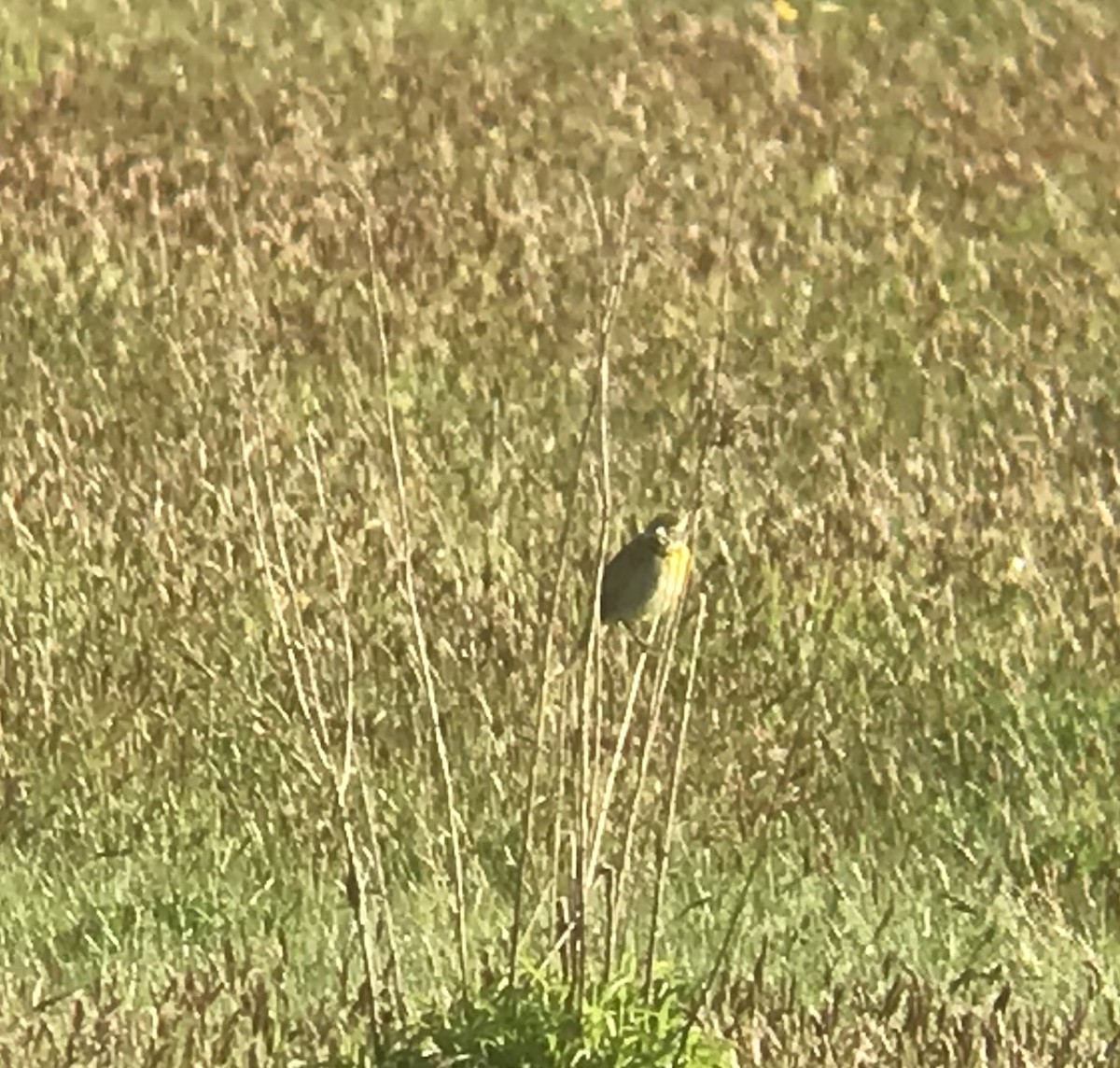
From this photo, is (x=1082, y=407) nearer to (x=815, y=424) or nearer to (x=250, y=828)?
(x=815, y=424)

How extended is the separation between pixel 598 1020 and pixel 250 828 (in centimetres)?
183

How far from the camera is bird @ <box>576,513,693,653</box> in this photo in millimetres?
4762

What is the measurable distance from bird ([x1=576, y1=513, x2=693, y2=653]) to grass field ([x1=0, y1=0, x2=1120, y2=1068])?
0.07 metres

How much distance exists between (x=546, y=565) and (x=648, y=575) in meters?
2.22

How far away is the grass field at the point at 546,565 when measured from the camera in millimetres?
4434

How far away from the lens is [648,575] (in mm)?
4816

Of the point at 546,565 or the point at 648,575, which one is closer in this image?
the point at 648,575

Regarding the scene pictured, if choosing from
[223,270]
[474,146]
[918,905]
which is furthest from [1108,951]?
[474,146]

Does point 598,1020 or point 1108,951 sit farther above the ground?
point 598,1020

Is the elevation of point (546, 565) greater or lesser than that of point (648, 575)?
lesser

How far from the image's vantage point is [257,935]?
17.0ft

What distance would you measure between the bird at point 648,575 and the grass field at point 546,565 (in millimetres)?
68

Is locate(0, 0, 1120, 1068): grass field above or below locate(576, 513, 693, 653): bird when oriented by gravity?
below

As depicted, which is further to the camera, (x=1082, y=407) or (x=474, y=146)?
(x=474, y=146)
